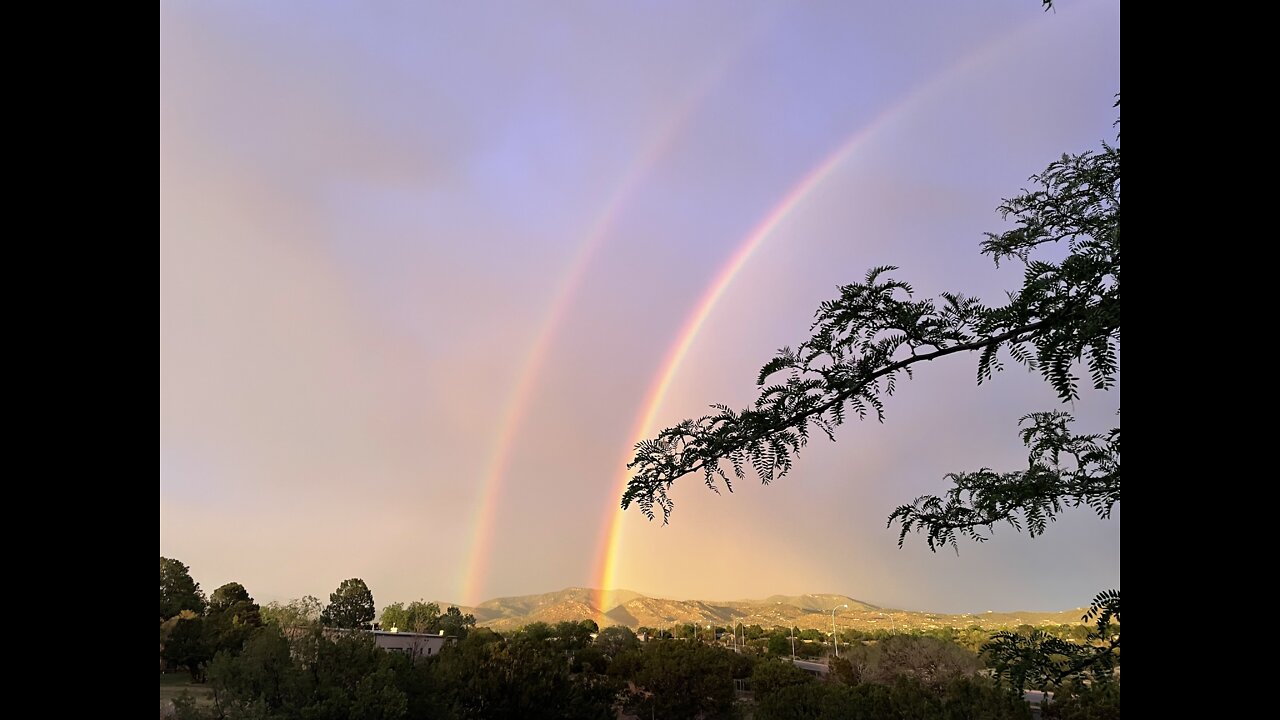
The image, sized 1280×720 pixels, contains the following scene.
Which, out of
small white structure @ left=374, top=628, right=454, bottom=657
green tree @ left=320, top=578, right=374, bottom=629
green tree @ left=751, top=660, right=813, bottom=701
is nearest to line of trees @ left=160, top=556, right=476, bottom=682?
green tree @ left=320, top=578, right=374, bottom=629

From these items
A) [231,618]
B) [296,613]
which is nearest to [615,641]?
[296,613]

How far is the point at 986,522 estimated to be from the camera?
190 cm

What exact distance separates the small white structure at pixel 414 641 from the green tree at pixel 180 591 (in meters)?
2.35

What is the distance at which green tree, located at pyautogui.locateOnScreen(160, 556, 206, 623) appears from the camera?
914 centimetres

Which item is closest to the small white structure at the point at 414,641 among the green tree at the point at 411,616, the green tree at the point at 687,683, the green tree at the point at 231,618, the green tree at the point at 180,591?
the green tree at the point at 411,616

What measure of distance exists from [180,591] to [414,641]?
10.6 feet

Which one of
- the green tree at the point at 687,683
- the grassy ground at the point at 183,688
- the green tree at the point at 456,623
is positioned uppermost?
the green tree at the point at 456,623

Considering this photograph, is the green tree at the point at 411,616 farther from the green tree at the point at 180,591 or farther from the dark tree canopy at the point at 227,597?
the green tree at the point at 180,591

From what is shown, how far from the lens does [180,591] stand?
9.48 metres

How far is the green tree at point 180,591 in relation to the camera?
30.0 ft

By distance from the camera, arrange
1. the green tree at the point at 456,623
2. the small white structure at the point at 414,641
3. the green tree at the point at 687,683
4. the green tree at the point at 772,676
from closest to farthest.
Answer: the small white structure at the point at 414,641, the green tree at the point at 456,623, the green tree at the point at 772,676, the green tree at the point at 687,683

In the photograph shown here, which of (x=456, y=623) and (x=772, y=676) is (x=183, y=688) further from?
(x=772, y=676)
